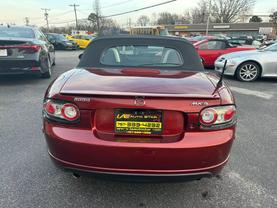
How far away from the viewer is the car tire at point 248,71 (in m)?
8.34

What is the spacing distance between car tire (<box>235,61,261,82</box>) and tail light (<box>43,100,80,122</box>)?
747 centimetres

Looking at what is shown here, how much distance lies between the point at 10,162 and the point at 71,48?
20.9 meters

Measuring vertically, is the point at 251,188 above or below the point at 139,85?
below

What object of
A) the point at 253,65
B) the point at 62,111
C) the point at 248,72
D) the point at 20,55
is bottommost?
the point at 248,72

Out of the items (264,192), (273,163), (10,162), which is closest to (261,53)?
(273,163)

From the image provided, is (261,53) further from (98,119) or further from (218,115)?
(98,119)

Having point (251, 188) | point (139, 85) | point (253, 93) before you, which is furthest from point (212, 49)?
point (139, 85)

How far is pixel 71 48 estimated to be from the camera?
22797mm

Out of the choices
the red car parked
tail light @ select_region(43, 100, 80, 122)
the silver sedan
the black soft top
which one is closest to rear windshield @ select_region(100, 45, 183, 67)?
the black soft top

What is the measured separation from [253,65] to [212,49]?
321 centimetres

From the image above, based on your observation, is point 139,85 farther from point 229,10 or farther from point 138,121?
point 229,10

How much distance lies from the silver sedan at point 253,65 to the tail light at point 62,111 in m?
7.20

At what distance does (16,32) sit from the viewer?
7.38 meters

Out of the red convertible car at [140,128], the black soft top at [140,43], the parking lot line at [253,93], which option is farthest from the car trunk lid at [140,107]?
the parking lot line at [253,93]
